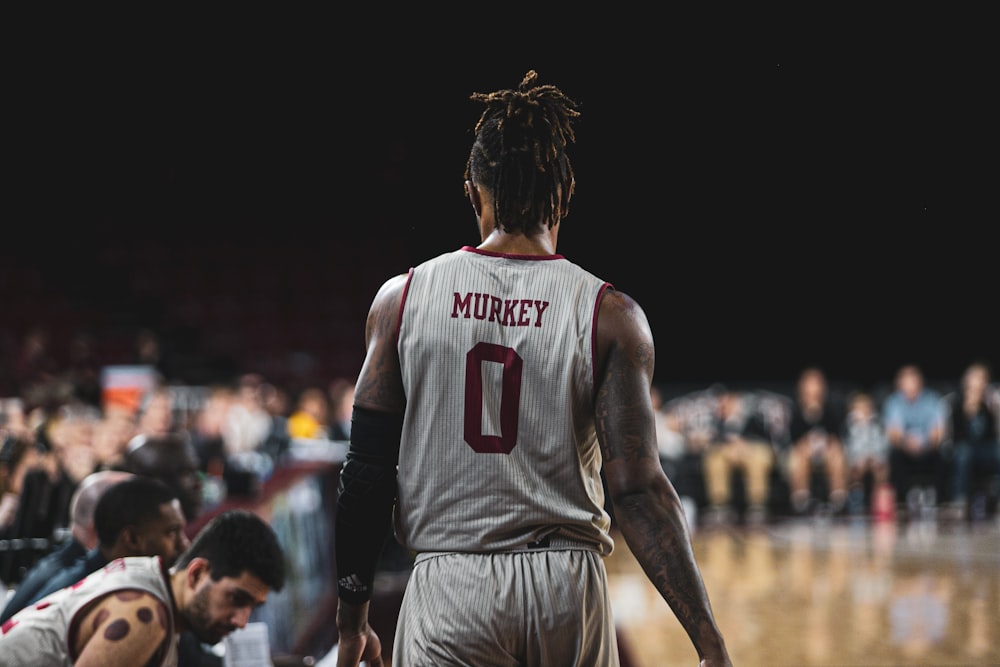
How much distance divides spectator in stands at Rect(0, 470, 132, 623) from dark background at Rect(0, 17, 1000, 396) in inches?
332

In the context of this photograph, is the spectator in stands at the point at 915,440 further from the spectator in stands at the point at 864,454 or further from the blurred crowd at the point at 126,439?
the blurred crowd at the point at 126,439

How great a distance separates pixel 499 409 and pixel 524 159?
49 centimetres

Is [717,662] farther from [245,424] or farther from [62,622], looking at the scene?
[245,424]

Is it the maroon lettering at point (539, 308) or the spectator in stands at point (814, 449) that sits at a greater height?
the maroon lettering at point (539, 308)

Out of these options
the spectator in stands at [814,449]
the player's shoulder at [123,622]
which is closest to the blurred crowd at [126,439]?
the player's shoulder at [123,622]

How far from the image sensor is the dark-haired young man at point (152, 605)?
2.50m

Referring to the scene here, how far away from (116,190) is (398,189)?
14.8ft

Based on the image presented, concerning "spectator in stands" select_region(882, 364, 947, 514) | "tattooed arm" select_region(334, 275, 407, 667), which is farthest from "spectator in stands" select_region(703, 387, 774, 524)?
"tattooed arm" select_region(334, 275, 407, 667)

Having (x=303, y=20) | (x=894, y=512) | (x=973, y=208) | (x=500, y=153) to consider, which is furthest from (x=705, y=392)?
(x=500, y=153)

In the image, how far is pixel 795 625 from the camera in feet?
22.5

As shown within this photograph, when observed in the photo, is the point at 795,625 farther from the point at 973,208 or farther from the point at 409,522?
the point at 973,208

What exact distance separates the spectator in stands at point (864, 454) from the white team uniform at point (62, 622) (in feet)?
41.7

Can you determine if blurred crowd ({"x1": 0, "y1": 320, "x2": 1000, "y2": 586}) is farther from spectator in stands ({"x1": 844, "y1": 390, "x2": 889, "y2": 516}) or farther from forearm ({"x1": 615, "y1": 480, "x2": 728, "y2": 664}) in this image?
forearm ({"x1": 615, "y1": 480, "x2": 728, "y2": 664})

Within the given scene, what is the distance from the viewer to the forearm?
6.06 feet
